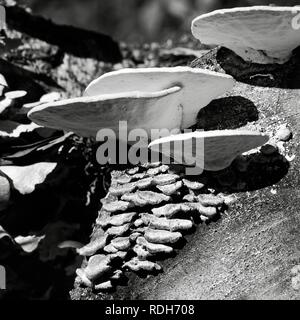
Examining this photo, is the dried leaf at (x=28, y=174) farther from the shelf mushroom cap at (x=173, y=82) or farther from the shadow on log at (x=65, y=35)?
the shadow on log at (x=65, y=35)

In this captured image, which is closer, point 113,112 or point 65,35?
point 113,112

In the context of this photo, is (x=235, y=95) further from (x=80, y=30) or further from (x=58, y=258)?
(x=80, y=30)

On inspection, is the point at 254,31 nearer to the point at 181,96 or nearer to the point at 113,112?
the point at 181,96

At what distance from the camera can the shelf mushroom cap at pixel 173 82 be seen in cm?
119

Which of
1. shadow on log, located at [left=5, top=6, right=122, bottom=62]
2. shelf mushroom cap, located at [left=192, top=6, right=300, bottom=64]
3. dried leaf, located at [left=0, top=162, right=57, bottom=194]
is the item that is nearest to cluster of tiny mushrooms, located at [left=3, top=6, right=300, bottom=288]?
shelf mushroom cap, located at [left=192, top=6, right=300, bottom=64]

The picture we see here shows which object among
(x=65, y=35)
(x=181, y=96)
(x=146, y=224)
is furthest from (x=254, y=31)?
(x=65, y=35)

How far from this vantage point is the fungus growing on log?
1182mm

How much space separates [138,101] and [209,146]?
0.63 ft

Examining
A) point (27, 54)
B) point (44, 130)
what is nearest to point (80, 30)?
point (27, 54)

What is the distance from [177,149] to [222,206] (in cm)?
21

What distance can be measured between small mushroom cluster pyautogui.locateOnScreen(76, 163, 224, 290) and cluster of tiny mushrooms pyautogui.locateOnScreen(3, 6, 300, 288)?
0.01 metres

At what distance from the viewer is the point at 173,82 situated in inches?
48.6

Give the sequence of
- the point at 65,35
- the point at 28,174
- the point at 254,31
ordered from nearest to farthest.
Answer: the point at 254,31 < the point at 28,174 < the point at 65,35

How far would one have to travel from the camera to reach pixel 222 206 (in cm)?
129
